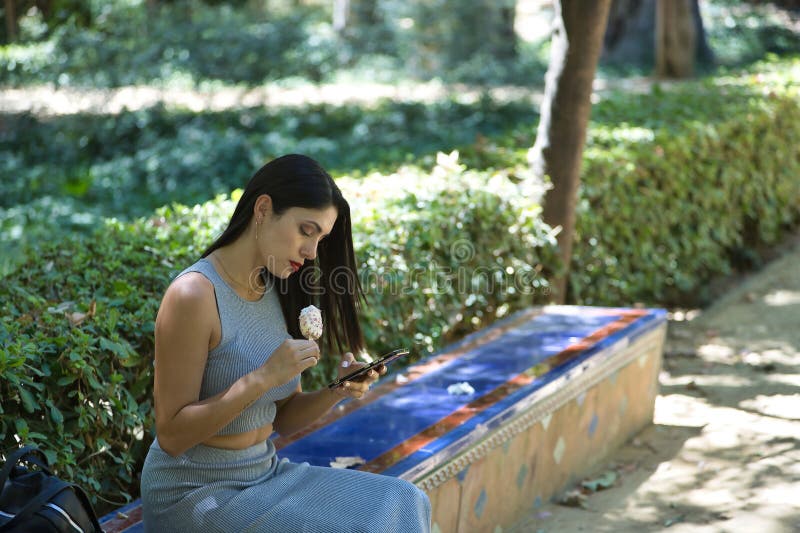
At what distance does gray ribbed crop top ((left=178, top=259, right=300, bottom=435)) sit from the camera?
2852 millimetres

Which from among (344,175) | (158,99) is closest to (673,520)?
(344,175)

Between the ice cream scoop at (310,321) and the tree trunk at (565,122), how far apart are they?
130 inches

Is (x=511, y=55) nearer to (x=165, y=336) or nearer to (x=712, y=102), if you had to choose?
(x=712, y=102)

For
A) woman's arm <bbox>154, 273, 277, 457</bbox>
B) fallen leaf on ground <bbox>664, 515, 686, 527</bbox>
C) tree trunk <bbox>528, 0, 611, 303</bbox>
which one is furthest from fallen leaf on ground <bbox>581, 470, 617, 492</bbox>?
woman's arm <bbox>154, 273, 277, 457</bbox>

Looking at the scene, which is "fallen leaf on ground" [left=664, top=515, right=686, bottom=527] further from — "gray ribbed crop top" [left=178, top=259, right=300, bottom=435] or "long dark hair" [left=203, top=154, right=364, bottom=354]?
"gray ribbed crop top" [left=178, top=259, right=300, bottom=435]

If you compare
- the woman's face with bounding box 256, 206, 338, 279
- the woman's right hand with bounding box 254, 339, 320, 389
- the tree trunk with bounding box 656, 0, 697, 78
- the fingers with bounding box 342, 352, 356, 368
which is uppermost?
the tree trunk with bounding box 656, 0, 697, 78

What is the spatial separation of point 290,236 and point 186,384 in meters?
0.53

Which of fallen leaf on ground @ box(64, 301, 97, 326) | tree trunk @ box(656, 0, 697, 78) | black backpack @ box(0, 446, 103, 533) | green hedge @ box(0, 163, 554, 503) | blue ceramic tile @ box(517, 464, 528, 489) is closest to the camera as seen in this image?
black backpack @ box(0, 446, 103, 533)

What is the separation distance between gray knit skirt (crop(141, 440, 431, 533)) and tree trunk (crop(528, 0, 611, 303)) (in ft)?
11.3

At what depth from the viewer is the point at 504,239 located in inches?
225

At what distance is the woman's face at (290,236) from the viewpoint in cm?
292

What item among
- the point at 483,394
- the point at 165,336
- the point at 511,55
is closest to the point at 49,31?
the point at 511,55

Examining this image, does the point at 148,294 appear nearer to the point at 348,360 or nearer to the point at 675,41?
the point at 348,360

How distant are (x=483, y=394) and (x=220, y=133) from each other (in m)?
8.30
